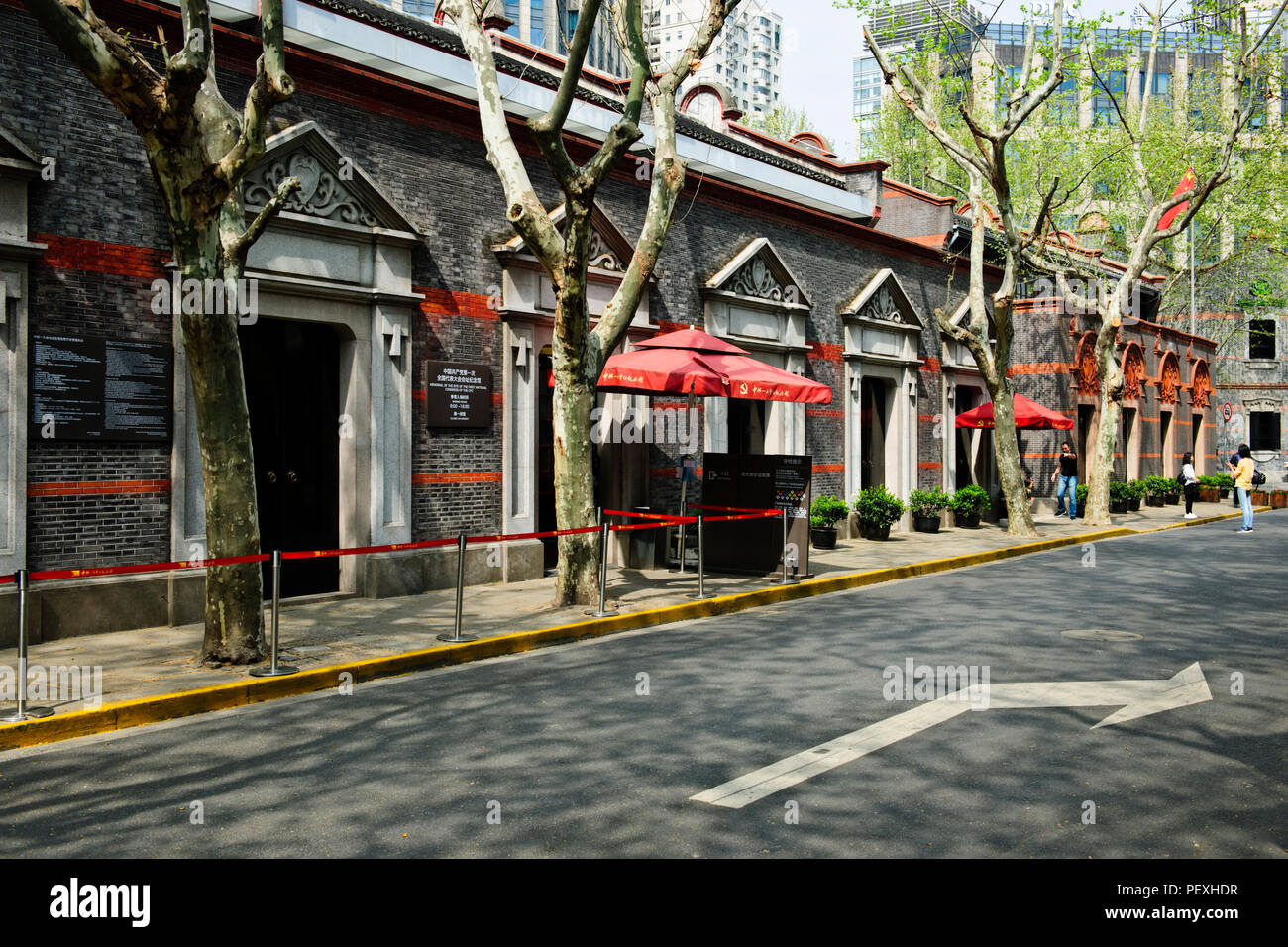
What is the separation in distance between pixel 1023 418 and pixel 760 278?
30.8 ft

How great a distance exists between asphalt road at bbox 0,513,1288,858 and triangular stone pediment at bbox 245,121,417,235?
563 centimetres

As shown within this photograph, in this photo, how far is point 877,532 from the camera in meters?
19.5

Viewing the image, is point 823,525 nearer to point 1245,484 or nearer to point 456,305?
point 456,305

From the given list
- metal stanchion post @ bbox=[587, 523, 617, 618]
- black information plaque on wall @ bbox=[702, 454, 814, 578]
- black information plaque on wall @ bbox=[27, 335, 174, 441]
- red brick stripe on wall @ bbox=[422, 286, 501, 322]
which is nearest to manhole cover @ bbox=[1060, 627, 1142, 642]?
black information plaque on wall @ bbox=[702, 454, 814, 578]

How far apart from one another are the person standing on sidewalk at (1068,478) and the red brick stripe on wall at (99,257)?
22.0m

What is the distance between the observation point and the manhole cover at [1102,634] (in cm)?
907

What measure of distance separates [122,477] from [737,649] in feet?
20.3

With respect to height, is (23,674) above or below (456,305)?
below

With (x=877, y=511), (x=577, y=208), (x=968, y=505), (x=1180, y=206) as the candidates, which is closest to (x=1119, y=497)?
(x=968, y=505)

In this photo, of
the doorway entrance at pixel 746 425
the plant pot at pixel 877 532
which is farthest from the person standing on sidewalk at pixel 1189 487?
the doorway entrance at pixel 746 425

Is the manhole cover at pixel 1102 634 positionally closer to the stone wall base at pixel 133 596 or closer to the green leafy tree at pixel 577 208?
the green leafy tree at pixel 577 208

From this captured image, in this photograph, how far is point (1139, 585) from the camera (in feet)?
42.4

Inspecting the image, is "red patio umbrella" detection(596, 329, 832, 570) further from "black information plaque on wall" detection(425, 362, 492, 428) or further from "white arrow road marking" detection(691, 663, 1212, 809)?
"white arrow road marking" detection(691, 663, 1212, 809)
